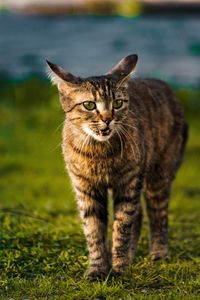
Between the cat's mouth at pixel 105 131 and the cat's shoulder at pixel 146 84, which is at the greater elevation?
the cat's shoulder at pixel 146 84

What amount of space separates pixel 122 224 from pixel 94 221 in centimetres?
27

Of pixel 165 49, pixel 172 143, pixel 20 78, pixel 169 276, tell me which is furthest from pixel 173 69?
pixel 169 276

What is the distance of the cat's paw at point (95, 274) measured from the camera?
6539 mm

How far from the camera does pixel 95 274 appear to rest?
6.58 metres

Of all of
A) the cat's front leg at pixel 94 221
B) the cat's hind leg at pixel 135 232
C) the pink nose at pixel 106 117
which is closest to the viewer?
the pink nose at pixel 106 117

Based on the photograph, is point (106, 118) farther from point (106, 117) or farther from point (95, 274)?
point (95, 274)

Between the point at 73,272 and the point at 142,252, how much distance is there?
125 centimetres

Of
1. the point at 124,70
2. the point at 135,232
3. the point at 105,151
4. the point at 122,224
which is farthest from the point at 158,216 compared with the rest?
the point at 124,70

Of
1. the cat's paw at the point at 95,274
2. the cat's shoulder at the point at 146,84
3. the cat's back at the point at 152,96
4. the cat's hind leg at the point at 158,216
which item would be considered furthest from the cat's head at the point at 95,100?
the cat's hind leg at the point at 158,216

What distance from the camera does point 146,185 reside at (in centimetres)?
761

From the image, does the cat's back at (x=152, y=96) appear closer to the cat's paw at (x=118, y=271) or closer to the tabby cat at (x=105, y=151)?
the tabby cat at (x=105, y=151)

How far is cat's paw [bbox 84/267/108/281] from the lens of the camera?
21.5 feet

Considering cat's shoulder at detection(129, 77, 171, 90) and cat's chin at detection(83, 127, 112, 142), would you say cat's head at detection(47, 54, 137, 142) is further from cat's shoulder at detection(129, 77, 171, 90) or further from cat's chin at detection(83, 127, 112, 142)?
cat's shoulder at detection(129, 77, 171, 90)

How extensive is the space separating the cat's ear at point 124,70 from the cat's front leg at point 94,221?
0.93m
